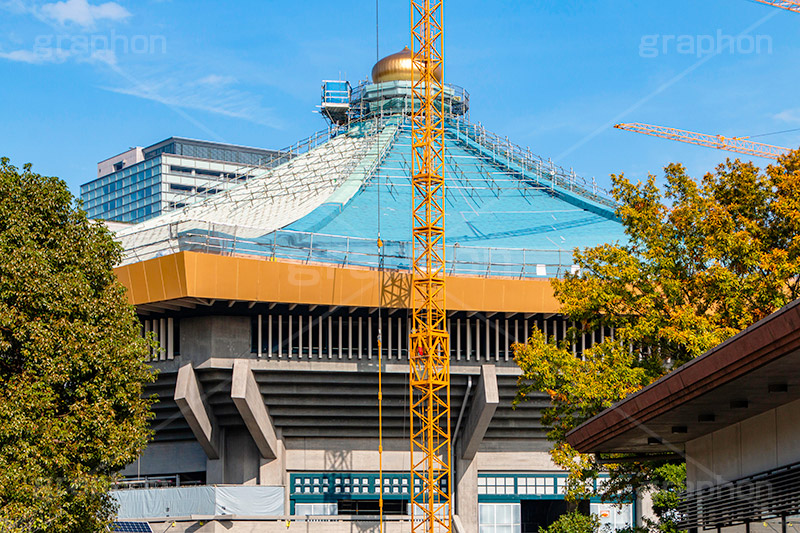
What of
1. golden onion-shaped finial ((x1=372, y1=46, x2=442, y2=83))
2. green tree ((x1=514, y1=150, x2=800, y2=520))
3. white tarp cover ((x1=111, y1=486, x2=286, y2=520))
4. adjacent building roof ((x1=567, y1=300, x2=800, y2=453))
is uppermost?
golden onion-shaped finial ((x1=372, y1=46, x2=442, y2=83))

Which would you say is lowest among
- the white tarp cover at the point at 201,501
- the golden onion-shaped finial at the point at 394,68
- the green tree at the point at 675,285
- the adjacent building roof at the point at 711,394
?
the white tarp cover at the point at 201,501

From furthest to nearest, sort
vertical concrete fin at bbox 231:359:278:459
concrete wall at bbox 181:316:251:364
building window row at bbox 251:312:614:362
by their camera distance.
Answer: building window row at bbox 251:312:614:362 < concrete wall at bbox 181:316:251:364 < vertical concrete fin at bbox 231:359:278:459

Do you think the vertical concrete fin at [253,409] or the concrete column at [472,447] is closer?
the vertical concrete fin at [253,409]

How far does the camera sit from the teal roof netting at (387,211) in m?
51.0

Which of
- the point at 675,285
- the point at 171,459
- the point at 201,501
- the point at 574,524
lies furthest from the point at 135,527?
the point at 675,285

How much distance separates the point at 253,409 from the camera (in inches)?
2004

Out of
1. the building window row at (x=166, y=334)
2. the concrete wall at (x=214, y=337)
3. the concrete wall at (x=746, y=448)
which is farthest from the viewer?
the building window row at (x=166, y=334)

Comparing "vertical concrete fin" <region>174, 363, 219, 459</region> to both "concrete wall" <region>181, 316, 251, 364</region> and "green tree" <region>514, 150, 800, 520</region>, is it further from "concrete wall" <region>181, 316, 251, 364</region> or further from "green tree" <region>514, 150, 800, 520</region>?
"green tree" <region>514, 150, 800, 520</region>

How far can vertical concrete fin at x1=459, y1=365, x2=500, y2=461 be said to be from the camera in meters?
52.5

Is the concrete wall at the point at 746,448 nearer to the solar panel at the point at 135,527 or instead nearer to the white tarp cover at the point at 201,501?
the white tarp cover at the point at 201,501

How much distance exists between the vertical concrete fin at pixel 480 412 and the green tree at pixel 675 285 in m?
17.0

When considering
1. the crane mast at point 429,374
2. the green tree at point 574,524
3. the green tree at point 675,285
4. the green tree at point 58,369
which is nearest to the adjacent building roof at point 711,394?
the green tree at point 675,285

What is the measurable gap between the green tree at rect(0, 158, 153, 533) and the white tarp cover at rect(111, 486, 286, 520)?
1723 centimetres

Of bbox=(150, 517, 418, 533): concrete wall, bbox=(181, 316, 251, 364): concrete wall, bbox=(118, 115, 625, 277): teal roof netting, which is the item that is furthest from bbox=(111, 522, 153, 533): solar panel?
bbox=(118, 115, 625, 277): teal roof netting
